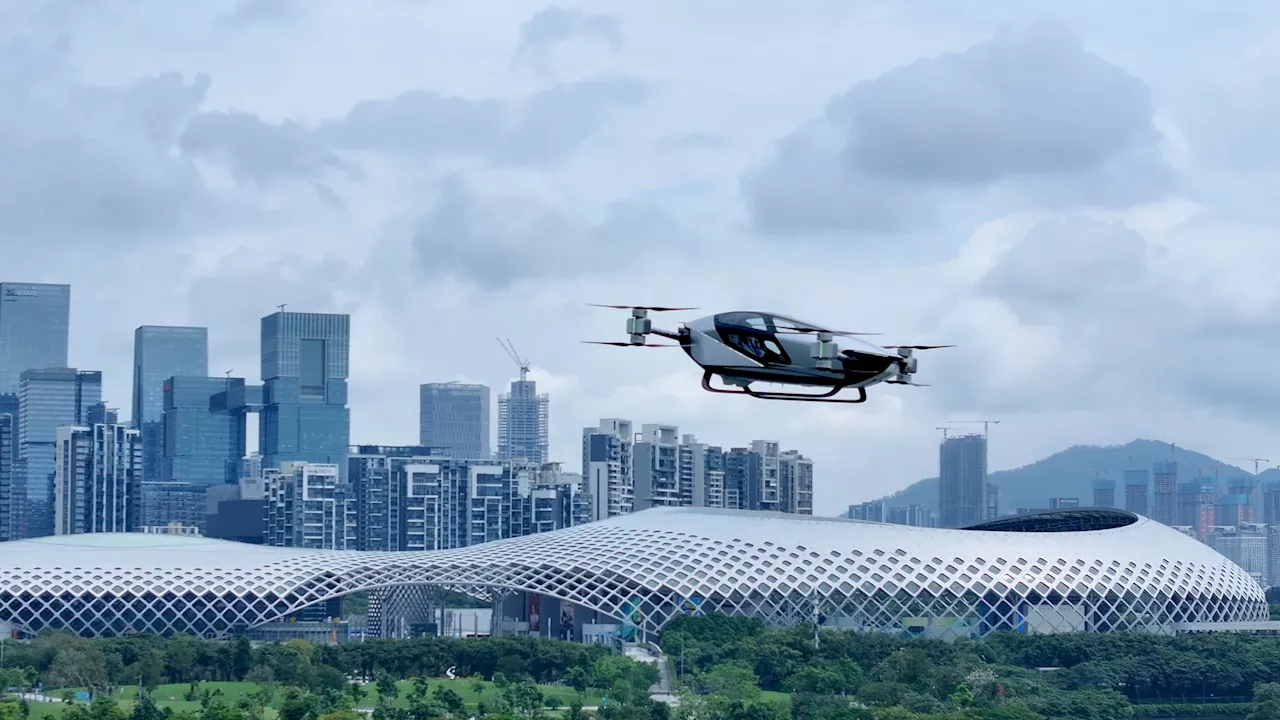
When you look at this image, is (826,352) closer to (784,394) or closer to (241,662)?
(784,394)

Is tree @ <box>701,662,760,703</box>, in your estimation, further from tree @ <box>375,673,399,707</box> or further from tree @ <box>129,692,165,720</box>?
tree @ <box>129,692,165,720</box>

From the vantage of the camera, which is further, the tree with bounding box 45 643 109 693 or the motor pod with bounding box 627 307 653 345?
the tree with bounding box 45 643 109 693

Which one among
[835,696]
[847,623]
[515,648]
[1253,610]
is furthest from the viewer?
[1253,610]

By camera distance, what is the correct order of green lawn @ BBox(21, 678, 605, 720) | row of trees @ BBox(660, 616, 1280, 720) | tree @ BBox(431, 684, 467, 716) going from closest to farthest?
tree @ BBox(431, 684, 467, 716) → green lawn @ BBox(21, 678, 605, 720) → row of trees @ BBox(660, 616, 1280, 720)

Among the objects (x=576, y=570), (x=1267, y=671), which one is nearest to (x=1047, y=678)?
(x=1267, y=671)

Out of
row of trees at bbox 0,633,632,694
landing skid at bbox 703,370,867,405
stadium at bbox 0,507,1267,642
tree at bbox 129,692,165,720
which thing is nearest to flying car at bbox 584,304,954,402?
landing skid at bbox 703,370,867,405

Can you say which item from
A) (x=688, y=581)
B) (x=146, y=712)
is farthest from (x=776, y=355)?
(x=688, y=581)

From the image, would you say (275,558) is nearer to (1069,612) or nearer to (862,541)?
(862,541)
